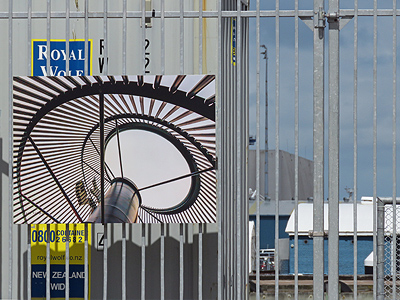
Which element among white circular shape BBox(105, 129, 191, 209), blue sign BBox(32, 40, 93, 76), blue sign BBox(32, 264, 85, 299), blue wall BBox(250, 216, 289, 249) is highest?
blue sign BBox(32, 40, 93, 76)

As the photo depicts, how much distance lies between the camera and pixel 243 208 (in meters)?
5.97

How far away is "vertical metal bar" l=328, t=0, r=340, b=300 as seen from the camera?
4.53m

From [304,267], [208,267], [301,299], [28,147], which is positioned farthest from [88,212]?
[304,267]

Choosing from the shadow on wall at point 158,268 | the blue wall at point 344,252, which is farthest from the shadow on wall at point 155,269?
the blue wall at point 344,252

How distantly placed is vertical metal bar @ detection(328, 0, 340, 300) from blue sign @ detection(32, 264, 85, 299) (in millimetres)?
2122

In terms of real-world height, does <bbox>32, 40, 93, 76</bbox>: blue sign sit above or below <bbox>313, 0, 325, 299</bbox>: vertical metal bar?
above

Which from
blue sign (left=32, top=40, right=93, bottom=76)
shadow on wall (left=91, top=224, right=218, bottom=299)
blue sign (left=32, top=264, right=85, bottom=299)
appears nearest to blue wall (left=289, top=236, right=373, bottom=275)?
shadow on wall (left=91, top=224, right=218, bottom=299)

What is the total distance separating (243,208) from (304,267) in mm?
10381

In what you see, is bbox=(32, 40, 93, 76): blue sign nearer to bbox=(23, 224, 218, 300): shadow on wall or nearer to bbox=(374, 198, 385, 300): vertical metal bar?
bbox=(23, 224, 218, 300): shadow on wall

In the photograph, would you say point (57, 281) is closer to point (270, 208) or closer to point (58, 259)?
point (58, 259)

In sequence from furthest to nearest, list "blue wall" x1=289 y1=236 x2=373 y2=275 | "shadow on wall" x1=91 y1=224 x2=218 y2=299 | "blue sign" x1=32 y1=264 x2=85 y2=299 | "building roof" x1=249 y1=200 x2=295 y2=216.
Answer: "building roof" x1=249 y1=200 x2=295 y2=216, "blue wall" x1=289 y1=236 x2=373 y2=275, "blue sign" x1=32 y1=264 x2=85 y2=299, "shadow on wall" x1=91 y1=224 x2=218 y2=299

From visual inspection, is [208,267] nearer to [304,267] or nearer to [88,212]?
[88,212]

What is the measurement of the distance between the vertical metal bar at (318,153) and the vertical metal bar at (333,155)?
6 centimetres

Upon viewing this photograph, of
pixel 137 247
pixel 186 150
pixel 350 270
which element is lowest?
pixel 350 270
